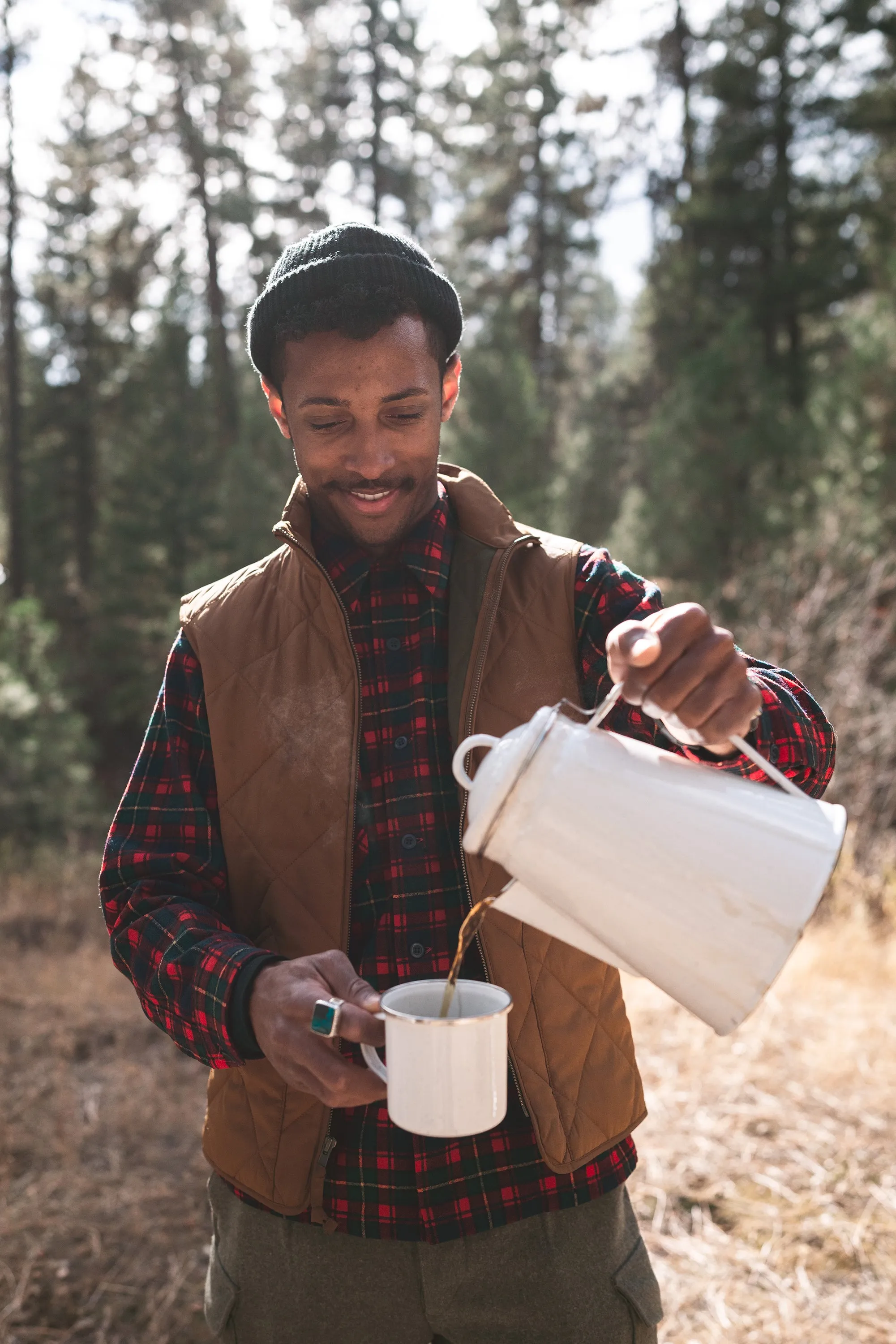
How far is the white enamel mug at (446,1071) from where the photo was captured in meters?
1.03

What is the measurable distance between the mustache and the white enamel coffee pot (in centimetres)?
55

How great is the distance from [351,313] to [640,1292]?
133cm

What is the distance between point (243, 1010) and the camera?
1245 millimetres

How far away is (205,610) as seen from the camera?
1.54m

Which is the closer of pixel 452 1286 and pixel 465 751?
pixel 465 751

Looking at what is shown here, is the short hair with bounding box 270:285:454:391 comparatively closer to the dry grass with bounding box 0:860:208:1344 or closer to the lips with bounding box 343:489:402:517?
→ the lips with bounding box 343:489:402:517

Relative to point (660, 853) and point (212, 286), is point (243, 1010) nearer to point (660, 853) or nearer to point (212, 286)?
point (660, 853)

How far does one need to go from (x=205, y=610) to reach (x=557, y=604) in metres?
0.51

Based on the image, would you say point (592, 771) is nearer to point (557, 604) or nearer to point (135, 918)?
point (557, 604)

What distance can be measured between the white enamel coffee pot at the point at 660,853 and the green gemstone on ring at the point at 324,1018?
0.79 feet

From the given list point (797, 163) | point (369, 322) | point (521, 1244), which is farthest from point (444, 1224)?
point (797, 163)

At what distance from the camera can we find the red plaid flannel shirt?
131cm

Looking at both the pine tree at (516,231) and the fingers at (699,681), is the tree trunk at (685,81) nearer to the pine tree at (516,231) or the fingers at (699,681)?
the pine tree at (516,231)

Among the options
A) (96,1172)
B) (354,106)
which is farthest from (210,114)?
(96,1172)
